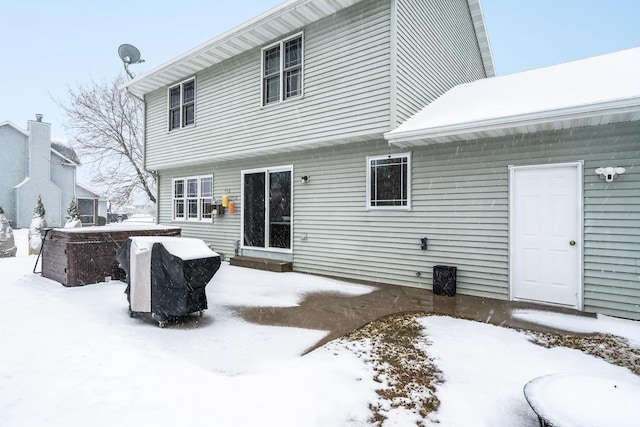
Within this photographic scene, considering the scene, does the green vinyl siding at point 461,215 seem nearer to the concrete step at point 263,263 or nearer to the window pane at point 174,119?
the concrete step at point 263,263

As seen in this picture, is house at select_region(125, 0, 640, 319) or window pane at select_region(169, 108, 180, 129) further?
window pane at select_region(169, 108, 180, 129)

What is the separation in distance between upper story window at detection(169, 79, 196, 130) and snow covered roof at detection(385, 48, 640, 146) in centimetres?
672

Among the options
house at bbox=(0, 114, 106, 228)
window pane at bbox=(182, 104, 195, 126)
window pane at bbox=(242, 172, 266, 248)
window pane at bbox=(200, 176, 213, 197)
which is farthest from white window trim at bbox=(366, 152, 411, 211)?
house at bbox=(0, 114, 106, 228)

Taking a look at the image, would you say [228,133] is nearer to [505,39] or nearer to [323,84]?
[323,84]

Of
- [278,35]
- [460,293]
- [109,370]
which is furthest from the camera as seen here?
[278,35]

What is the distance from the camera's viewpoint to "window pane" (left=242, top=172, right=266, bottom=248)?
364 inches

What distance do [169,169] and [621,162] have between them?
38.5ft

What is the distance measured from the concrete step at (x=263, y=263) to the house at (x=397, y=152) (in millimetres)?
228

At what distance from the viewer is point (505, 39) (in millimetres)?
173625

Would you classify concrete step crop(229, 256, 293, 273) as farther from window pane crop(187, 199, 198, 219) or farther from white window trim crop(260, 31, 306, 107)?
white window trim crop(260, 31, 306, 107)

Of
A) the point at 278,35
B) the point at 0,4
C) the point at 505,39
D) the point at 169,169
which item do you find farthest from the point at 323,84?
Result: the point at 505,39

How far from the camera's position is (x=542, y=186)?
17.8 ft

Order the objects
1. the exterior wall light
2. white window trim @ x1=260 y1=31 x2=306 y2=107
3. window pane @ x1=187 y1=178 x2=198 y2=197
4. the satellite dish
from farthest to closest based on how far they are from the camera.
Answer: the satellite dish → window pane @ x1=187 y1=178 x2=198 y2=197 → white window trim @ x1=260 y1=31 x2=306 y2=107 → the exterior wall light

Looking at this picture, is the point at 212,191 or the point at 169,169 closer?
the point at 212,191
